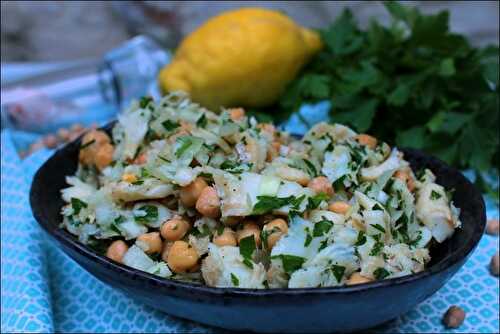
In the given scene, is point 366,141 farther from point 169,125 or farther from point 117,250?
point 117,250

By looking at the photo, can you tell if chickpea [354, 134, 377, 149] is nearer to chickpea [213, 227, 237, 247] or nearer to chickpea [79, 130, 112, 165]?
chickpea [213, 227, 237, 247]

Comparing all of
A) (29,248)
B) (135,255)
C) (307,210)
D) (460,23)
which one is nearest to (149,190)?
(135,255)

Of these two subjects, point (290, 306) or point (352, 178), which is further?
point (352, 178)

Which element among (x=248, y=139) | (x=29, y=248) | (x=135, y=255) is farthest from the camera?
(x=29, y=248)

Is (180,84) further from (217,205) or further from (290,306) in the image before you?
(290,306)

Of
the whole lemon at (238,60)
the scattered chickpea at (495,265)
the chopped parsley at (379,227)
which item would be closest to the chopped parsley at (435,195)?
the chopped parsley at (379,227)

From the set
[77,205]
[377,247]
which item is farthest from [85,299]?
[377,247]
